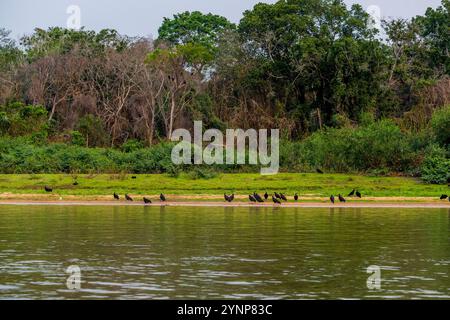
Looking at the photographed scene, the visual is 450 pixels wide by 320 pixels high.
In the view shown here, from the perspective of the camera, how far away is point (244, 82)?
7494 centimetres

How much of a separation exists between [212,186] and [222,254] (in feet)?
80.4

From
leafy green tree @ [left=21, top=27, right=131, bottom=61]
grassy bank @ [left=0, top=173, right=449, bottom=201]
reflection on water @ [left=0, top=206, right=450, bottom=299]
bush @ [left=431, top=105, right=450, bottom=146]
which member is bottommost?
reflection on water @ [left=0, top=206, right=450, bottom=299]

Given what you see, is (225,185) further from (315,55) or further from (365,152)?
(315,55)

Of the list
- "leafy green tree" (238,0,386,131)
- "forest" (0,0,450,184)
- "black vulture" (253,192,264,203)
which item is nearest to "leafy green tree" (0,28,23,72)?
"forest" (0,0,450,184)

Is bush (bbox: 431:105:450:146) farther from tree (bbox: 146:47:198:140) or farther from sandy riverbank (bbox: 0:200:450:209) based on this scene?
tree (bbox: 146:47:198:140)

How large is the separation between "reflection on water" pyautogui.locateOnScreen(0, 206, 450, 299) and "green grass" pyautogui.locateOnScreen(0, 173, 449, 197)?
8197mm

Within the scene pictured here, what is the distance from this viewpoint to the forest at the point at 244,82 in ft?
221

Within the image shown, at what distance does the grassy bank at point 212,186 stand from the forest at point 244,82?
807 cm

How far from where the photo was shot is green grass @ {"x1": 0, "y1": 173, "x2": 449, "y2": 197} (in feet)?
157

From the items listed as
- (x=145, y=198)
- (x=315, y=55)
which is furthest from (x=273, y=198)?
(x=315, y=55)

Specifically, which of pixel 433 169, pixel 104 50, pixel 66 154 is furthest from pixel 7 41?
pixel 433 169

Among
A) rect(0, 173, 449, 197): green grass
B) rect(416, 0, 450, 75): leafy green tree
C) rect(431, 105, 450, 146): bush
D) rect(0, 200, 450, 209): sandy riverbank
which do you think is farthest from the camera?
rect(416, 0, 450, 75): leafy green tree

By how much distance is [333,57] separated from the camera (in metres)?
67.6

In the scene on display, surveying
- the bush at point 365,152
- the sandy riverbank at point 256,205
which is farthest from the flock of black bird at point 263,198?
the bush at point 365,152
